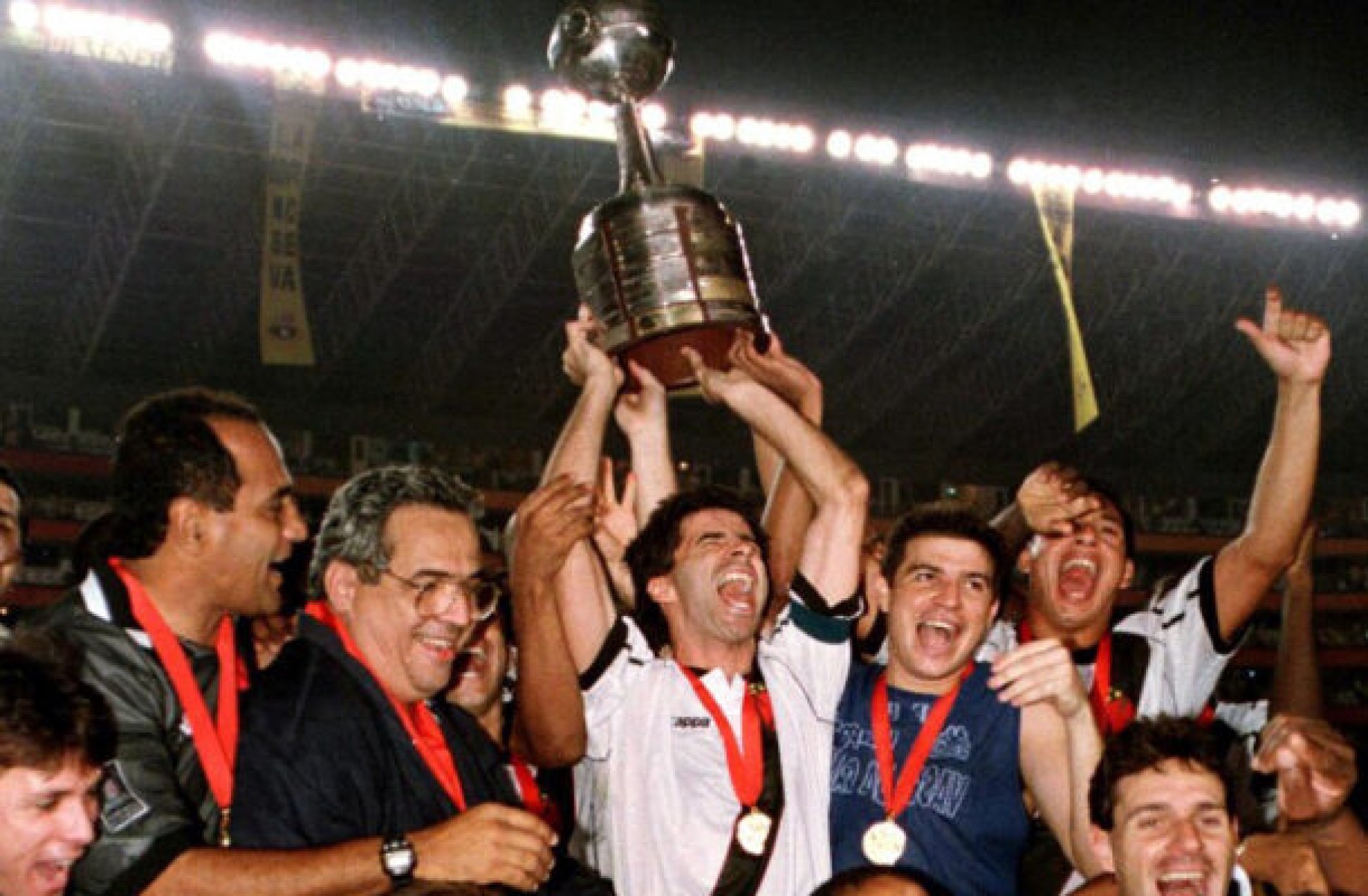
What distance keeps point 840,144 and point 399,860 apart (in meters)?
13.3

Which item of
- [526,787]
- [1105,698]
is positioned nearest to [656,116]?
[1105,698]

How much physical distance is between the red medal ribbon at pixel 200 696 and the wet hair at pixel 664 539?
1081mm

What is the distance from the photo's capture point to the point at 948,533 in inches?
150

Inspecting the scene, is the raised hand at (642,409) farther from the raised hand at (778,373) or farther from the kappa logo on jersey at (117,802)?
the kappa logo on jersey at (117,802)

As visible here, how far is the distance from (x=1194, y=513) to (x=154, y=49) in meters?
13.3

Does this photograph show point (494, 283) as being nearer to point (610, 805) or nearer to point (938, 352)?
point (938, 352)

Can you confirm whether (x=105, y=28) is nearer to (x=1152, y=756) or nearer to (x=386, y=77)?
(x=386, y=77)

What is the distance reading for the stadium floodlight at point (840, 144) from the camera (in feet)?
50.2

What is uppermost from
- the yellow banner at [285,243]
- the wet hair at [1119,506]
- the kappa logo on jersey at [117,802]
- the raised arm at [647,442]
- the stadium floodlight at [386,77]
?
the stadium floodlight at [386,77]

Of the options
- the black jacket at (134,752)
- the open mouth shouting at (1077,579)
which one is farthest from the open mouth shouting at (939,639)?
the black jacket at (134,752)

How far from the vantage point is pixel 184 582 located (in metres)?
3.04

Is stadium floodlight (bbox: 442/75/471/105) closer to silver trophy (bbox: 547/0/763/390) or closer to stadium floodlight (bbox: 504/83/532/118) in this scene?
stadium floodlight (bbox: 504/83/532/118)

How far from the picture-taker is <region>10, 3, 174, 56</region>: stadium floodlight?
40.1 ft

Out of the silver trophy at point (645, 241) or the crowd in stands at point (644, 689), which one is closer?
the crowd in stands at point (644, 689)
